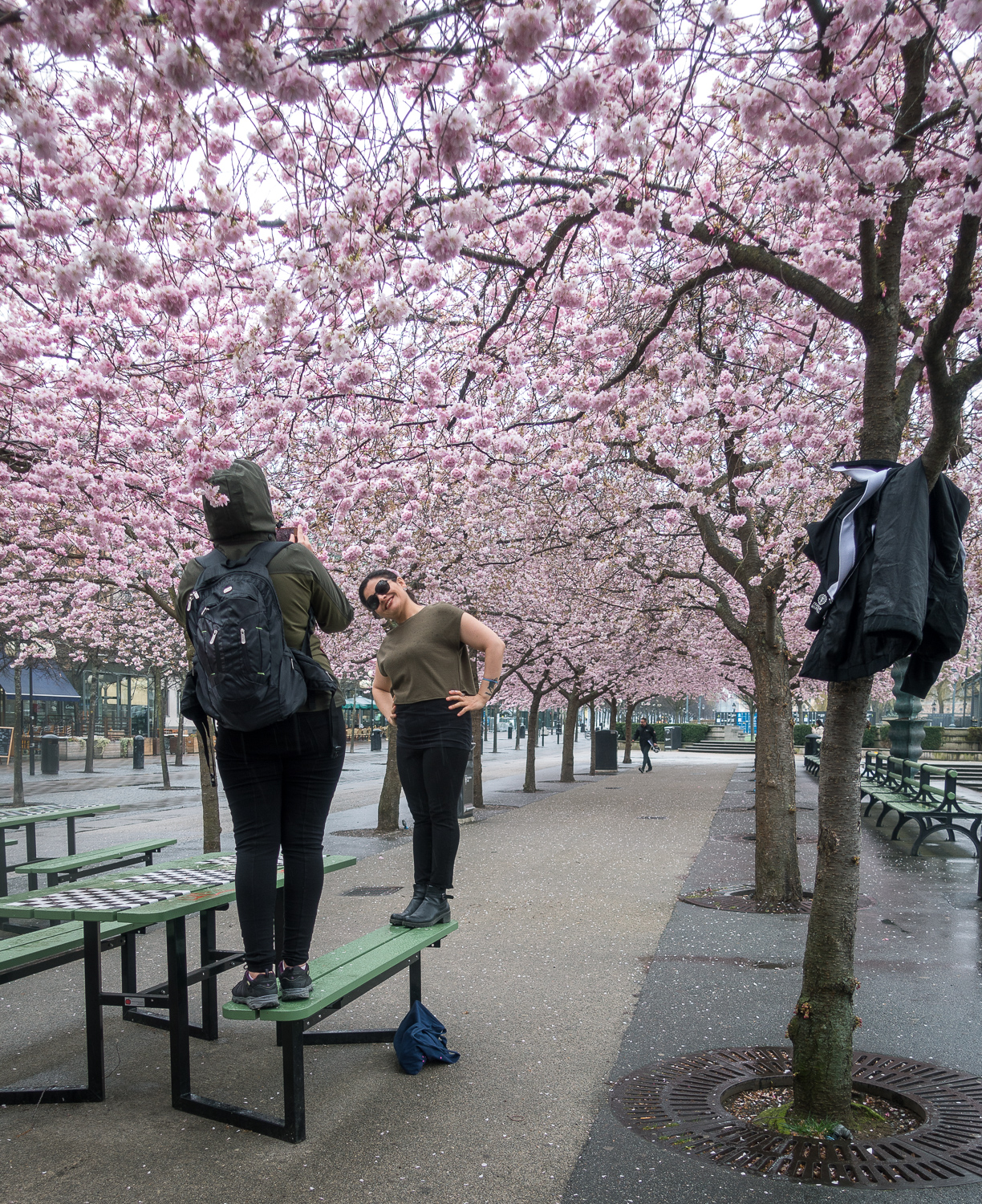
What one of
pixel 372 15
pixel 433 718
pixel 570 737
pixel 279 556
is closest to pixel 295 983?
pixel 433 718

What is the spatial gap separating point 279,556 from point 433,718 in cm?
130

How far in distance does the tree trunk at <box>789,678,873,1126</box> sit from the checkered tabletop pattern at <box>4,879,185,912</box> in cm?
268

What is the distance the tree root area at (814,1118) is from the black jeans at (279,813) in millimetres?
1945

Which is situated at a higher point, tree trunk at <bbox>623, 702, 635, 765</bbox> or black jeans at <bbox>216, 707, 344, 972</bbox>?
black jeans at <bbox>216, 707, 344, 972</bbox>

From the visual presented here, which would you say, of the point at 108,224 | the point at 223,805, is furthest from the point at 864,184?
the point at 223,805

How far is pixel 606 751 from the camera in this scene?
1169 inches

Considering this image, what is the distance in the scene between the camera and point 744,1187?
3.10m

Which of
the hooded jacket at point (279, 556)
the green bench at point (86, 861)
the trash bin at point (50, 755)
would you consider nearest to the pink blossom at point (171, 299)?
the hooded jacket at point (279, 556)

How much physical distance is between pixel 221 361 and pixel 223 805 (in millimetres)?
12705

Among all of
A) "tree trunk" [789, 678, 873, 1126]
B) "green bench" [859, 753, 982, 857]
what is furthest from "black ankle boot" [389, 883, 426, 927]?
"green bench" [859, 753, 982, 857]

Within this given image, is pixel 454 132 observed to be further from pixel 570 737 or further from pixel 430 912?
pixel 570 737

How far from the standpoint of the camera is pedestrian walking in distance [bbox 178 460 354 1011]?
3.14 meters

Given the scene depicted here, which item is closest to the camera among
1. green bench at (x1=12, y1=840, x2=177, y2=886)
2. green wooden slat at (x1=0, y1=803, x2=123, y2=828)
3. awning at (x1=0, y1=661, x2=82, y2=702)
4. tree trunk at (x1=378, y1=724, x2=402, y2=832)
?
green bench at (x1=12, y1=840, x2=177, y2=886)

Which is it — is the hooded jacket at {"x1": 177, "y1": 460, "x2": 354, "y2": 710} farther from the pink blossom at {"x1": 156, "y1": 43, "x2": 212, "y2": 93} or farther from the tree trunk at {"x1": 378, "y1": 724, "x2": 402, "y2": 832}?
the tree trunk at {"x1": 378, "y1": 724, "x2": 402, "y2": 832}
